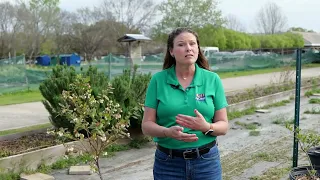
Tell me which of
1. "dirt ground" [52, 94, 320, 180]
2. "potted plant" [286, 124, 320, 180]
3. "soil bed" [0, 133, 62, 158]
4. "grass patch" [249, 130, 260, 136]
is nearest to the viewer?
"potted plant" [286, 124, 320, 180]

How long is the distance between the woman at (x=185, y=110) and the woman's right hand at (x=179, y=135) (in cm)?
4

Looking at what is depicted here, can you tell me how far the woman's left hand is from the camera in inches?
94.9

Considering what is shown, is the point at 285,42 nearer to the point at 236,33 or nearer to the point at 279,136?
the point at 236,33

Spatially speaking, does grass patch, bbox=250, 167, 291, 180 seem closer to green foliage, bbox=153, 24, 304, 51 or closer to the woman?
the woman

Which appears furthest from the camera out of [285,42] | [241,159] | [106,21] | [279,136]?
[285,42]

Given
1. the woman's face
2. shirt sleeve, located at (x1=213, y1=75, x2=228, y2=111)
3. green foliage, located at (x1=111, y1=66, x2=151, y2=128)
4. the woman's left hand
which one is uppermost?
the woman's face

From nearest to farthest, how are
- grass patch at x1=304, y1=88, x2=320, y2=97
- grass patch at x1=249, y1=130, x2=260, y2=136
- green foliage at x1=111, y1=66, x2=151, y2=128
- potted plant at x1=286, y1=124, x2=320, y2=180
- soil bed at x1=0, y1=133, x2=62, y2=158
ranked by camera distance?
potted plant at x1=286, y1=124, x2=320, y2=180 → soil bed at x1=0, y1=133, x2=62, y2=158 → green foliage at x1=111, y1=66, x2=151, y2=128 → grass patch at x1=249, y1=130, x2=260, y2=136 → grass patch at x1=304, y1=88, x2=320, y2=97

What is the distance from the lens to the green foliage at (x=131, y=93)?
7219 mm

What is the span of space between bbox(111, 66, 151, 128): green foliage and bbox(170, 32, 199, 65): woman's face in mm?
4221

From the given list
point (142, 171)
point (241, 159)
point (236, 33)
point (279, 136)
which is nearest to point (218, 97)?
point (142, 171)

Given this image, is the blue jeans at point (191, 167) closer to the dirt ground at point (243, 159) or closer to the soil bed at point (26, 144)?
the dirt ground at point (243, 159)

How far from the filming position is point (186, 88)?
2.61 metres

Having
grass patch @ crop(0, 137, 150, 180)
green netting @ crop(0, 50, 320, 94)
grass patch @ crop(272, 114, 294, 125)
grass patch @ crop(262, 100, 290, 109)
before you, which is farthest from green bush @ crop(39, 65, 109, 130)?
grass patch @ crop(262, 100, 290, 109)

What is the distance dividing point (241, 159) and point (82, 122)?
3.52m
